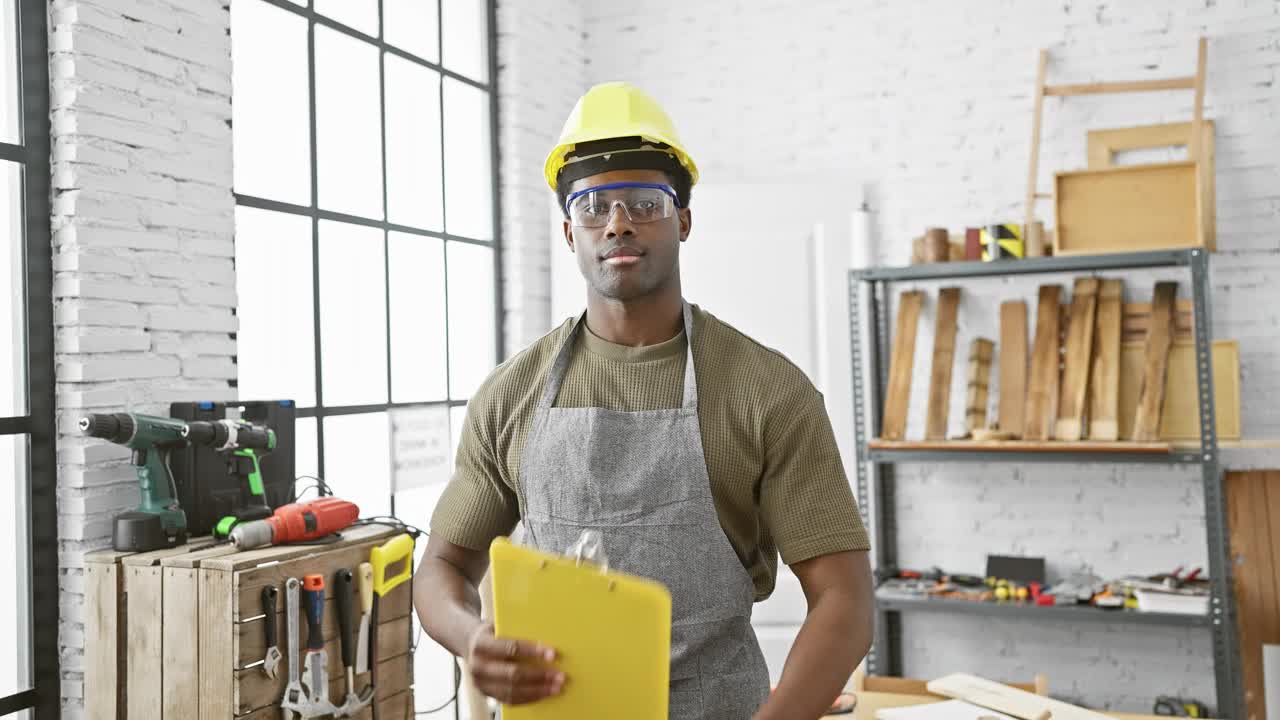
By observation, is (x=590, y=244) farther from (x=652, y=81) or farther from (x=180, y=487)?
(x=652, y=81)

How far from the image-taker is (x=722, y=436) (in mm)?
1511

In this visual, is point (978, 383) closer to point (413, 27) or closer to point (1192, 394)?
point (1192, 394)

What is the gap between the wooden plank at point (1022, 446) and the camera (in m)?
3.60

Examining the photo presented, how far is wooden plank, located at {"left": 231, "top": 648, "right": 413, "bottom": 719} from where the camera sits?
2221mm

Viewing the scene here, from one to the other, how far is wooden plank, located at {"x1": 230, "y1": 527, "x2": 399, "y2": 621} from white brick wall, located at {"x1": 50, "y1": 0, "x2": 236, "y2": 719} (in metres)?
0.47

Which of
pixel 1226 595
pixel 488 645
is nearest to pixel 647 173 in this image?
pixel 488 645

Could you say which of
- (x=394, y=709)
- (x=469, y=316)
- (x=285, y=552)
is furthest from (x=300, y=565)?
(x=469, y=316)

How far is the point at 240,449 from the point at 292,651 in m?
0.52

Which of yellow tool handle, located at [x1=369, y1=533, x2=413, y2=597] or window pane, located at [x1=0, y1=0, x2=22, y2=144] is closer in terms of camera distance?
window pane, located at [x1=0, y1=0, x2=22, y2=144]

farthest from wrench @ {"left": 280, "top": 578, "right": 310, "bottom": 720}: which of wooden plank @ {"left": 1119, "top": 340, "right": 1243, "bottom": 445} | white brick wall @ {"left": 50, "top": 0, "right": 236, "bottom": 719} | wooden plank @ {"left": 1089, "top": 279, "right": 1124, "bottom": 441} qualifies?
wooden plank @ {"left": 1119, "top": 340, "right": 1243, "bottom": 445}

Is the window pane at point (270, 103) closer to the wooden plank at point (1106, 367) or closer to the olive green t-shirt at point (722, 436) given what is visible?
the olive green t-shirt at point (722, 436)

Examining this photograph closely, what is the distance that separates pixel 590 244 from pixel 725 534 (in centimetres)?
46

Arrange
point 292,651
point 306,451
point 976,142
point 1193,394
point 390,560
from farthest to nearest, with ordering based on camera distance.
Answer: point 976,142, point 1193,394, point 306,451, point 390,560, point 292,651

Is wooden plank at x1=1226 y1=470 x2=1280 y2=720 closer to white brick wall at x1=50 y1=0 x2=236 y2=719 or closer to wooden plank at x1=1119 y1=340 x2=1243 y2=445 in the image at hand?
wooden plank at x1=1119 y1=340 x2=1243 y2=445
